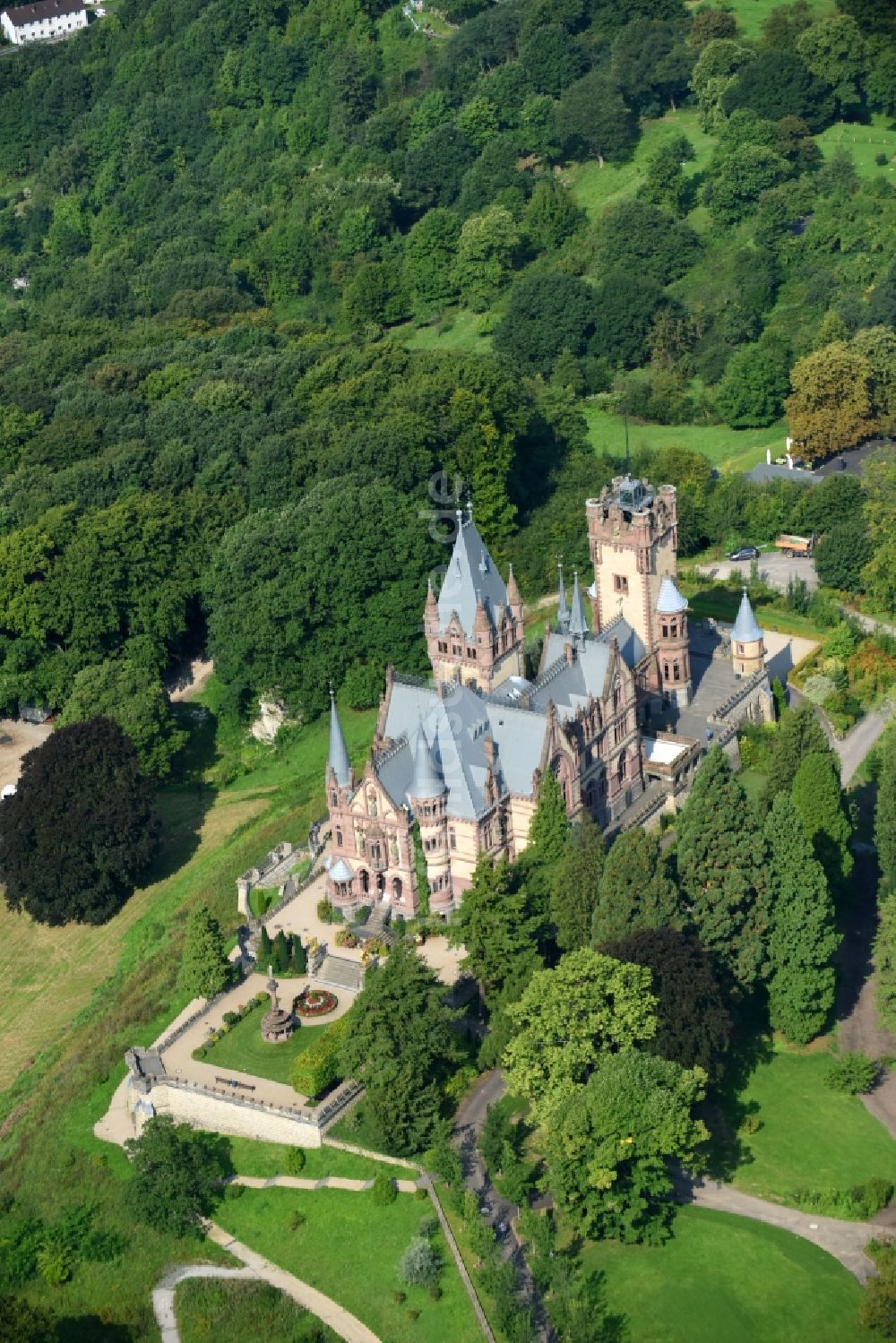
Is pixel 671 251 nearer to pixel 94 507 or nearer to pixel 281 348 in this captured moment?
pixel 281 348

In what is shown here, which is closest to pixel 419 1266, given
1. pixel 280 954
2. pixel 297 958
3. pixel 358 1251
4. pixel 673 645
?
pixel 358 1251

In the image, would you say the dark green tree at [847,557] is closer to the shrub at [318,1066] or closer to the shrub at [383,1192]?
the shrub at [318,1066]

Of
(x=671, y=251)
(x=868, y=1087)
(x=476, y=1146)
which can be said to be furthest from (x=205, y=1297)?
(x=671, y=251)

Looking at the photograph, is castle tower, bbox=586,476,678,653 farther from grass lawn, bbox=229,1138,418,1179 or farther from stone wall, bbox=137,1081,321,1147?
grass lawn, bbox=229,1138,418,1179

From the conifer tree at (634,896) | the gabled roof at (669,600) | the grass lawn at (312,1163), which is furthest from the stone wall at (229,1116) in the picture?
the gabled roof at (669,600)

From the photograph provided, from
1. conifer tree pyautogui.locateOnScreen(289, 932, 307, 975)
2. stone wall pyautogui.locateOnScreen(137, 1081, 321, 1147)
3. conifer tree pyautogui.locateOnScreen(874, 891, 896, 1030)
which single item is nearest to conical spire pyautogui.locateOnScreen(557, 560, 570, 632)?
conifer tree pyautogui.locateOnScreen(289, 932, 307, 975)
